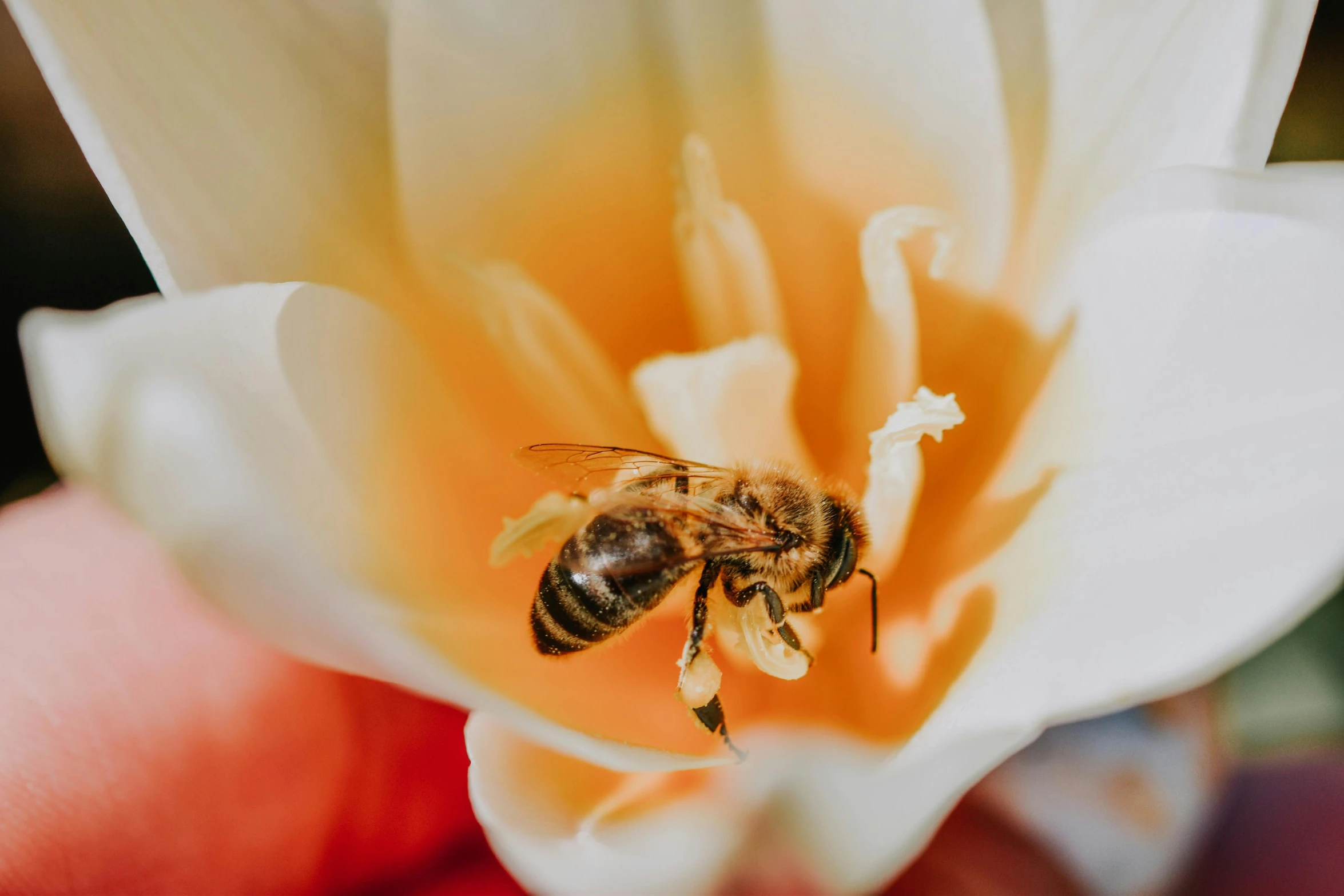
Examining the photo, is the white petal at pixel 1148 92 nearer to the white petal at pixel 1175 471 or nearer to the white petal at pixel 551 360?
the white petal at pixel 1175 471

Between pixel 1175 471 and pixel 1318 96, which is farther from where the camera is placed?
pixel 1318 96

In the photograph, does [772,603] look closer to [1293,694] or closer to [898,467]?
[898,467]

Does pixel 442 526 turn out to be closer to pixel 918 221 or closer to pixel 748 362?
pixel 748 362

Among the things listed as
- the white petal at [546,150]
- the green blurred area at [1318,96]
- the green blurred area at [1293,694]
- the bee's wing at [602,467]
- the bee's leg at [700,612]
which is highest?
the white petal at [546,150]

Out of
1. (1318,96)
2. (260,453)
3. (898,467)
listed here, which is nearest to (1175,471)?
(898,467)

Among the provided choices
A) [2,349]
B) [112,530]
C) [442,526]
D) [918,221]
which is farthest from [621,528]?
[2,349]

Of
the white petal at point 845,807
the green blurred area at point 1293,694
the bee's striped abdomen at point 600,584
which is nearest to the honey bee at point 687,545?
the bee's striped abdomen at point 600,584
